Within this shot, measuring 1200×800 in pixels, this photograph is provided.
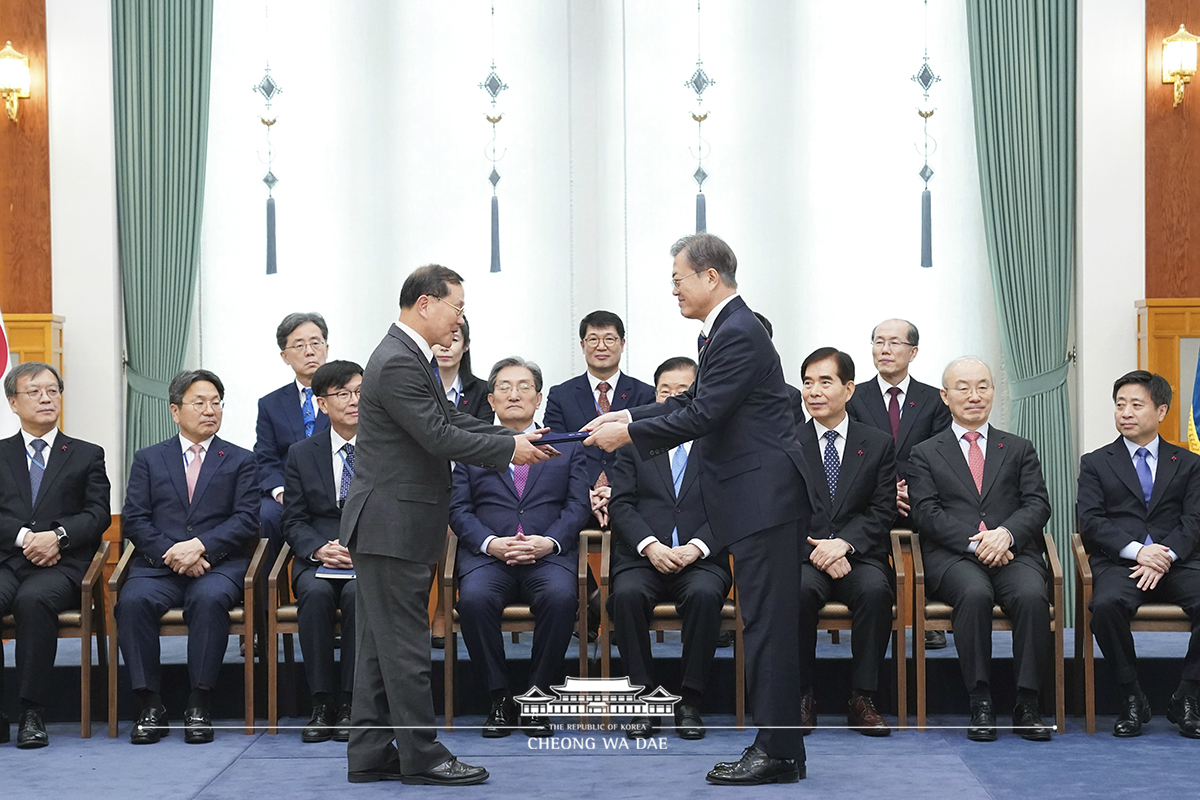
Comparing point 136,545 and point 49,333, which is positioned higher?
point 49,333

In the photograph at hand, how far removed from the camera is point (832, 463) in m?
4.78

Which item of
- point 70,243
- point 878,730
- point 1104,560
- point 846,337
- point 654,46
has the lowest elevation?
point 878,730

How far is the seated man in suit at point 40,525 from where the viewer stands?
4.40 m

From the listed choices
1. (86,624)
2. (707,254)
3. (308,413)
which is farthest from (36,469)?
(707,254)

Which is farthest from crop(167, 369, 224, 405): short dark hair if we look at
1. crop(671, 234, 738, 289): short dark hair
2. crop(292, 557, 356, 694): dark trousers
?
crop(671, 234, 738, 289): short dark hair

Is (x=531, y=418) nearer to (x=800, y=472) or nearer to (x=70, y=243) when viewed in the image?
(x=800, y=472)

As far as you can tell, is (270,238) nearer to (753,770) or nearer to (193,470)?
(193,470)

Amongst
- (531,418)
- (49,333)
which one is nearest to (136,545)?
(531,418)

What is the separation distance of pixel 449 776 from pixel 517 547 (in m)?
1.07

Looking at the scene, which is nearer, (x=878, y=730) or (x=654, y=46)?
(x=878, y=730)

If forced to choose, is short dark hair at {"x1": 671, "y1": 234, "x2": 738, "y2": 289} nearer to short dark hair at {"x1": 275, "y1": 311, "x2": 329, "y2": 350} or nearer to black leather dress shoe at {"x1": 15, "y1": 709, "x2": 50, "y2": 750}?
short dark hair at {"x1": 275, "y1": 311, "x2": 329, "y2": 350}

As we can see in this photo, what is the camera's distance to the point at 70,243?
6.55m

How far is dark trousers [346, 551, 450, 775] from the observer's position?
3.72 m

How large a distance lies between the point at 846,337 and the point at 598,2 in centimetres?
229
